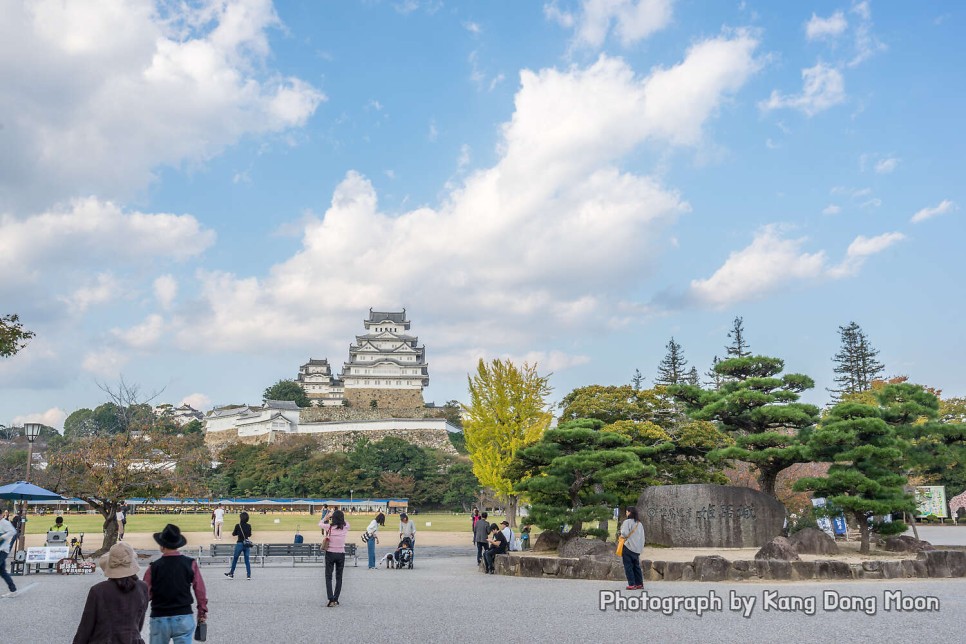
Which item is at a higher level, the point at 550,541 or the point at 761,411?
the point at 761,411

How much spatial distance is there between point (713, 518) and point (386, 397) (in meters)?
73.7

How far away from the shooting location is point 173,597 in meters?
5.22

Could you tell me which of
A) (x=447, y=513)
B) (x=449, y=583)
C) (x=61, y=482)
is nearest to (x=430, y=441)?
(x=447, y=513)

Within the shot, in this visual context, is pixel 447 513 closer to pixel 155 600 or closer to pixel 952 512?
pixel 952 512

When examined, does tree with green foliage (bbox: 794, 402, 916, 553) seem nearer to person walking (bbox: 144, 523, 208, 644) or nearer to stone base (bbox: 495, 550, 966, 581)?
stone base (bbox: 495, 550, 966, 581)

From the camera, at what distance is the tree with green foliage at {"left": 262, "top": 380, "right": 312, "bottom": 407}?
9119cm

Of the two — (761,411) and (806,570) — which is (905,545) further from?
(806,570)

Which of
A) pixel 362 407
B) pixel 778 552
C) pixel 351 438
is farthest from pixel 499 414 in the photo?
pixel 362 407

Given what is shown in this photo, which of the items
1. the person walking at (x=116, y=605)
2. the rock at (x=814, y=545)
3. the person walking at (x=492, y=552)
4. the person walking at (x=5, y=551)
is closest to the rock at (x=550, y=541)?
the person walking at (x=492, y=552)

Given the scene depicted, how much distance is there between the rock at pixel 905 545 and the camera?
660 inches

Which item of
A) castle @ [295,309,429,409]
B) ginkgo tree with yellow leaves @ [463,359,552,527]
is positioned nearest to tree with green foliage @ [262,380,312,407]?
castle @ [295,309,429,409]

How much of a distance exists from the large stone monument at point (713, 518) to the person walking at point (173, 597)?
556 inches

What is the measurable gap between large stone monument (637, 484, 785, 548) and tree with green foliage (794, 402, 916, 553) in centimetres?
112

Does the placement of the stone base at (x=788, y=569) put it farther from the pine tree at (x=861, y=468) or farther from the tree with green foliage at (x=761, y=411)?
the tree with green foliage at (x=761, y=411)
